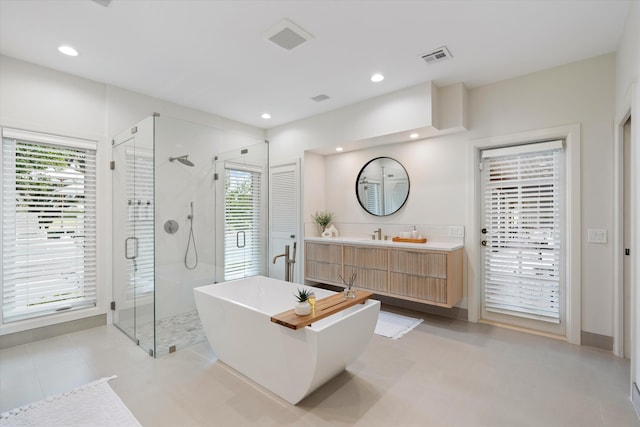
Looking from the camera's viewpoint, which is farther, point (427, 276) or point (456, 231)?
point (456, 231)

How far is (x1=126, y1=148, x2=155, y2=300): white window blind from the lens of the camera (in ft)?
10.1

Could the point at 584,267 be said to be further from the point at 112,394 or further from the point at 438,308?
the point at 112,394

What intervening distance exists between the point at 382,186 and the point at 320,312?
2.78 m

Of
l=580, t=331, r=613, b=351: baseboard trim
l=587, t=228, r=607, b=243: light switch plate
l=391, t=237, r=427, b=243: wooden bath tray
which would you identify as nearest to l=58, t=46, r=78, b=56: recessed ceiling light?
l=391, t=237, r=427, b=243: wooden bath tray

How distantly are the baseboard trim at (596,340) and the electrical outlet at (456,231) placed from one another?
1501 mm

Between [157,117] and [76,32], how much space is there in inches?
35.0

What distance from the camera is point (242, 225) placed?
3.76 m

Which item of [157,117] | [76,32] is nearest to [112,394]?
[157,117]

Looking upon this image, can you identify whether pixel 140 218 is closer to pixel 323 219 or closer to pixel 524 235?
pixel 323 219

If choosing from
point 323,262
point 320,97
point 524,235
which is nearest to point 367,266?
point 323,262

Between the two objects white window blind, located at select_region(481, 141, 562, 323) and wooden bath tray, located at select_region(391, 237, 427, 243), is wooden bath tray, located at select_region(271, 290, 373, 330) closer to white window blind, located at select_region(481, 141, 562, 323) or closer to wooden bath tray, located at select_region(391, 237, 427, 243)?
wooden bath tray, located at select_region(391, 237, 427, 243)

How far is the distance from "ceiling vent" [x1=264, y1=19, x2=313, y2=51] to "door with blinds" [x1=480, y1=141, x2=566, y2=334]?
2.55 m

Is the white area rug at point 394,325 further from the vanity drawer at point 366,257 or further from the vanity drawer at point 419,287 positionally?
the vanity drawer at point 366,257

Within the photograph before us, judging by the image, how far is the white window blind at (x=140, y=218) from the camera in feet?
10.1
